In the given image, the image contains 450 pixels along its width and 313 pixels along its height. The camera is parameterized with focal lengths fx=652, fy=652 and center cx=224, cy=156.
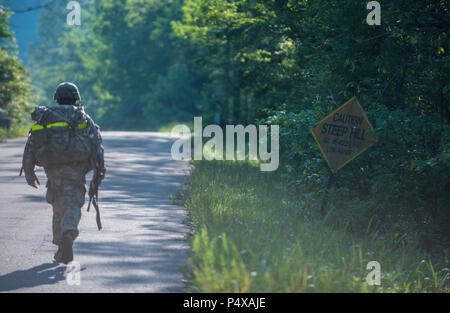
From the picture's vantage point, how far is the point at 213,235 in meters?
8.14

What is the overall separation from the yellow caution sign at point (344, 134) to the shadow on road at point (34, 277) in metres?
4.58

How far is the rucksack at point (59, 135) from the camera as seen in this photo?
7.22 m

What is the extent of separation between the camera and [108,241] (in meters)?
8.64

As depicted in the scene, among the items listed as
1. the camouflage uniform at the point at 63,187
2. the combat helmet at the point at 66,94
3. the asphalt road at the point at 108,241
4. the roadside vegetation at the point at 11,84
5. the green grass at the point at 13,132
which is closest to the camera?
the asphalt road at the point at 108,241

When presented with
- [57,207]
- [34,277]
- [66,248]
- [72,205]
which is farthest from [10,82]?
[34,277]

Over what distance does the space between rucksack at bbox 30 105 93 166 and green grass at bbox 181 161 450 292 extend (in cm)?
170

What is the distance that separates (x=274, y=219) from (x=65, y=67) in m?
84.8

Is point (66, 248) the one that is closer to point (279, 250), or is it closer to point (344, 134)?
point (279, 250)

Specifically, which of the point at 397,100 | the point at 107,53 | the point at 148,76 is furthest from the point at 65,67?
the point at 397,100

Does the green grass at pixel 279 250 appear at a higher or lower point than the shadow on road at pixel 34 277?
higher

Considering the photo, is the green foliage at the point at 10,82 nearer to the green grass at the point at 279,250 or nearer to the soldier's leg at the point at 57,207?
the green grass at the point at 279,250

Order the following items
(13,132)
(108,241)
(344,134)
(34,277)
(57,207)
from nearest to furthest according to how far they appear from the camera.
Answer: (34,277), (57,207), (108,241), (344,134), (13,132)

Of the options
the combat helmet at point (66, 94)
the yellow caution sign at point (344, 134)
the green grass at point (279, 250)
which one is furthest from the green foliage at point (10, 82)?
the combat helmet at point (66, 94)

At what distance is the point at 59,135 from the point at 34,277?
157cm
